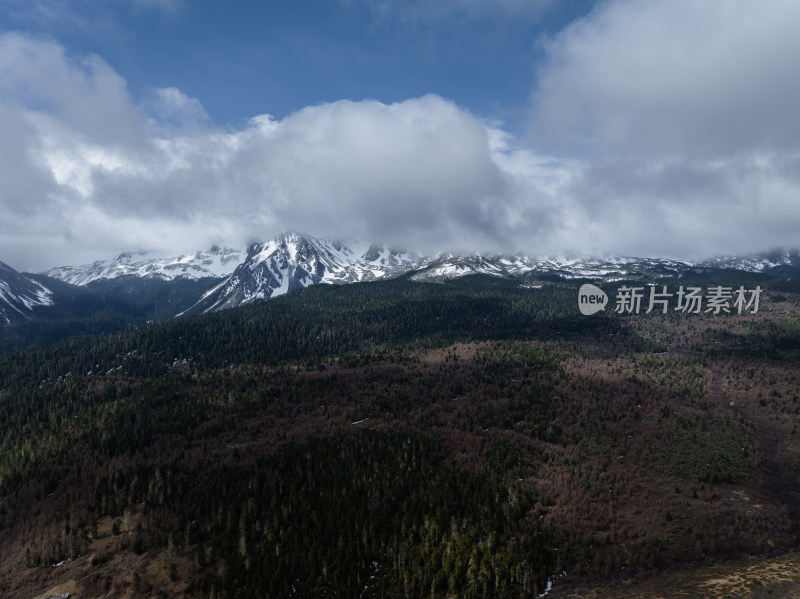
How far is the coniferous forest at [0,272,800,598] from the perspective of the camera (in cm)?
5478

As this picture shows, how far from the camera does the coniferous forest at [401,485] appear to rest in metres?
54.8

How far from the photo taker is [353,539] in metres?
60.0

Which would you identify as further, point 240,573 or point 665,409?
point 665,409

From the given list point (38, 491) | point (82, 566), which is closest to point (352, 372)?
point (38, 491)

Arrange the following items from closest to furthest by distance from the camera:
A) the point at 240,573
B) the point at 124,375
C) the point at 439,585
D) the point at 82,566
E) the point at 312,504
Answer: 1. the point at 439,585
2. the point at 240,573
3. the point at 82,566
4. the point at 312,504
5. the point at 124,375

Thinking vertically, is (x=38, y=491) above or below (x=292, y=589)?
below

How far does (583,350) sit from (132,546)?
187462 millimetres

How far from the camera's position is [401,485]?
74375mm

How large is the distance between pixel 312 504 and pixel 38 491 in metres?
62.4

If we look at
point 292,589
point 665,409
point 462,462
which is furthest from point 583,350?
point 292,589

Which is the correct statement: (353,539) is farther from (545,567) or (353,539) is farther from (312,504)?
(545,567)

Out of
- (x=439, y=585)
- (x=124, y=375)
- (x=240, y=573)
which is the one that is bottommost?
(x=124, y=375)

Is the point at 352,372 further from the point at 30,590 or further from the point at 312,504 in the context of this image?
the point at 30,590

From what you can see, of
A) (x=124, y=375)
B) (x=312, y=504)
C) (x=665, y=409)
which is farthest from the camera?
(x=124, y=375)
